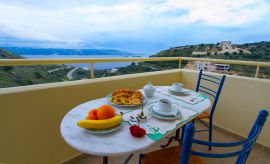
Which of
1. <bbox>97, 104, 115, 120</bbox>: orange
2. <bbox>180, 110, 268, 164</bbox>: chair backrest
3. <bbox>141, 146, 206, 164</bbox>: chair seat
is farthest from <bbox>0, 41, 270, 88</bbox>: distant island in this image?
<bbox>180, 110, 268, 164</bbox>: chair backrest

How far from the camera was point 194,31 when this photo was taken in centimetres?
336

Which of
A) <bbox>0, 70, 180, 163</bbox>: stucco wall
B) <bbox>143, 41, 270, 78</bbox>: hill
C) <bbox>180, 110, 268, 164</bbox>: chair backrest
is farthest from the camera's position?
<bbox>143, 41, 270, 78</bbox>: hill

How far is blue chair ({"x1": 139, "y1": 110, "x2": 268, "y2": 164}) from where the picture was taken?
503 millimetres

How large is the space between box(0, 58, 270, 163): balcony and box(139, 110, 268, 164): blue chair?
93 centimetres

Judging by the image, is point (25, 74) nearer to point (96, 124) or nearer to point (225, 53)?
point (96, 124)

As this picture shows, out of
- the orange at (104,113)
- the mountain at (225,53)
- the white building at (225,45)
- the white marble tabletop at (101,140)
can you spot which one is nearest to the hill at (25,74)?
the white marble tabletop at (101,140)

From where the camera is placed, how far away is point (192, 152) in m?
0.54

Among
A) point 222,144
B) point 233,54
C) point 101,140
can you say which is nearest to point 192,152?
point 222,144

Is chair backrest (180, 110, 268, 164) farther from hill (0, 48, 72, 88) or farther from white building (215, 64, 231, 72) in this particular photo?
white building (215, 64, 231, 72)

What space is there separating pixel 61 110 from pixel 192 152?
4.32ft

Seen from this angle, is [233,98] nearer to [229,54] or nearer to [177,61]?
[229,54]

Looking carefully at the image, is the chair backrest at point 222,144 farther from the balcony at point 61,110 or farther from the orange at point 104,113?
the balcony at point 61,110

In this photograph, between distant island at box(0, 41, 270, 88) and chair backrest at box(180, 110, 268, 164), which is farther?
distant island at box(0, 41, 270, 88)

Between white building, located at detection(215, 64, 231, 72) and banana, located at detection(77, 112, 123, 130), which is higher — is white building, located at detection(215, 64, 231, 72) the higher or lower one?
the higher one
